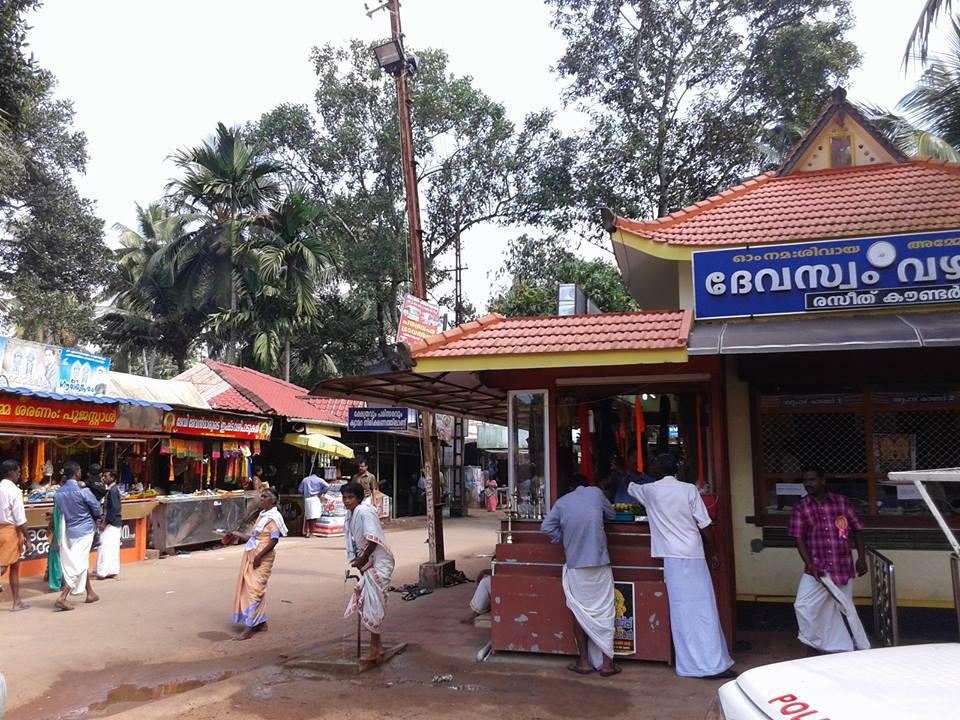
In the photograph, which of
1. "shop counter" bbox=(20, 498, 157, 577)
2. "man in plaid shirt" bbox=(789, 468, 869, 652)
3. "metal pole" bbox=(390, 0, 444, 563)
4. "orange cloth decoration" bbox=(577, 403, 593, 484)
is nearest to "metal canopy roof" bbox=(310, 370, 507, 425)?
"metal pole" bbox=(390, 0, 444, 563)

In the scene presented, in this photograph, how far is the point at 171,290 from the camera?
92.9ft

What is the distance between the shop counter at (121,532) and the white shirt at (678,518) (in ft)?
30.9

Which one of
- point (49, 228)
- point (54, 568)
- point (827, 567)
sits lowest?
point (54, 568)

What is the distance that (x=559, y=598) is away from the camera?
6.57m

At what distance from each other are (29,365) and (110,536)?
282 centimetres

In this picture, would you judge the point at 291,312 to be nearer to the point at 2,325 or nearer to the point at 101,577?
the point at 2,325

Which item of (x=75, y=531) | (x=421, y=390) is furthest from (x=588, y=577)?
(x=75, y=531)

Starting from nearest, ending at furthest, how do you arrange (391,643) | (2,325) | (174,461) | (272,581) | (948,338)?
(948,338) → (391,643) → (272,581) → (174,461) → (2,325)

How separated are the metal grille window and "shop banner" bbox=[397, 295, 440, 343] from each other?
4.40 m

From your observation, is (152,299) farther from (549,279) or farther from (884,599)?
(884,599)

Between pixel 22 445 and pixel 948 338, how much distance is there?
12.7 m

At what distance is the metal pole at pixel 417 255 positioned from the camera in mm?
11117

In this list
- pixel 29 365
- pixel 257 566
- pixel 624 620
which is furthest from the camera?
pixel 29 365

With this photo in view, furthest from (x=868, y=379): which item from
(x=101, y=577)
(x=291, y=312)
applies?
(x=291, y=312)
